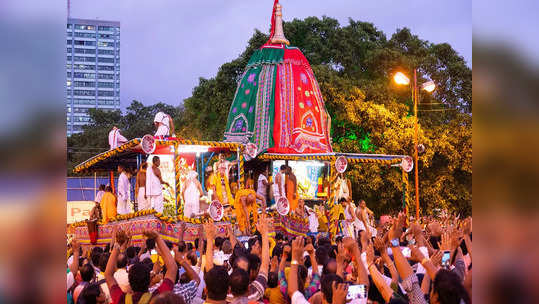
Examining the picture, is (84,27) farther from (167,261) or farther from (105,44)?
(167,261)

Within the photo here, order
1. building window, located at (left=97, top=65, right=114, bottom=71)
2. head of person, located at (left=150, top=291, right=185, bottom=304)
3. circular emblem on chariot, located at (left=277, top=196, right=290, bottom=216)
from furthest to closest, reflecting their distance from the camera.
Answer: building window, located at (left=97, top=65, right=114, bottom=71) < circular emblem on chariot, located at (left=277, top=196, right=290, bottom=216) < head of person, located at (left=150, top=291, right=185, bottom=304)

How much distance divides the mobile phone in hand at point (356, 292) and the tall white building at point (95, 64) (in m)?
89.8

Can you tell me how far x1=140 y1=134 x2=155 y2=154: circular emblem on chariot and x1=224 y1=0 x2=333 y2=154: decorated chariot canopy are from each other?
7698mm

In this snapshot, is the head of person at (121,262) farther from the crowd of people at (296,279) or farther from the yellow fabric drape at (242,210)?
the yellow fabric drape at (242,210)

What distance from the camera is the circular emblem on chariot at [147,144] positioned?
12.3 metres

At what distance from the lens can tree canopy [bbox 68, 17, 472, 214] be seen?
23.2 meters

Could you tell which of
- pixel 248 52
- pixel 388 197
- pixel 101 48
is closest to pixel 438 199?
pixel 388 197

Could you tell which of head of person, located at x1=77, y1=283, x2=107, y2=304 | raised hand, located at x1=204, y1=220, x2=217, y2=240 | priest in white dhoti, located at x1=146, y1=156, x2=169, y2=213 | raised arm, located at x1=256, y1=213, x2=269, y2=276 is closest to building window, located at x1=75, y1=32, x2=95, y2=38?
priest in white dhoti, located at x1=146, y1=156, x2=169, y2=213

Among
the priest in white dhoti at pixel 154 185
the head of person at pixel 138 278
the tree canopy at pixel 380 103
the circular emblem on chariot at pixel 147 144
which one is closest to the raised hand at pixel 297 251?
the head of person at pixel 138 278

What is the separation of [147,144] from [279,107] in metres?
9.05

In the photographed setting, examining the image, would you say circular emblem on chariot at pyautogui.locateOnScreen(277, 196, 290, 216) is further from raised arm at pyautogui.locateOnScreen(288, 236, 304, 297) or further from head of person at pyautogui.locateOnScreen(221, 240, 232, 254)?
raised arm at pyautogui.locateOnScreen(288, 236, 304, 297)

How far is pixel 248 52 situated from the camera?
93.9 ft
